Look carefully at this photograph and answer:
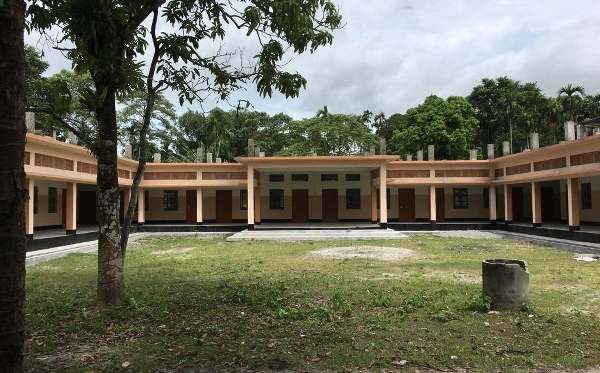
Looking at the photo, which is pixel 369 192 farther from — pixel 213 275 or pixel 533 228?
pixel 213 275

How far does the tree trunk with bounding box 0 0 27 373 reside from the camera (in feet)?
6.74

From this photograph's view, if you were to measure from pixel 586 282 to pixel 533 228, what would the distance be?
12397mm

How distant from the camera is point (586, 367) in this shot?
14.5 feet

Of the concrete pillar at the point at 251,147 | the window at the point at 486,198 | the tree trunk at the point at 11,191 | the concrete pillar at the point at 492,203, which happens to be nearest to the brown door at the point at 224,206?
the concrete pillar at the point at 251,147

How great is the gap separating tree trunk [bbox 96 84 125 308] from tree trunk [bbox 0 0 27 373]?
4.38m

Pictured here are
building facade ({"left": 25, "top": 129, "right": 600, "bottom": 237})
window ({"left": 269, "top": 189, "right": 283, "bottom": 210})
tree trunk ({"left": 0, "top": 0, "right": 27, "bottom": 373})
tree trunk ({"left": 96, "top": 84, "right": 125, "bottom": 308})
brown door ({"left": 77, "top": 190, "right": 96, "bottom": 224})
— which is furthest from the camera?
window ({"left": 269, "top": 189, "right": 283, "bottom": 210})

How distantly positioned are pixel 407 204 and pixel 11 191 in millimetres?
25365

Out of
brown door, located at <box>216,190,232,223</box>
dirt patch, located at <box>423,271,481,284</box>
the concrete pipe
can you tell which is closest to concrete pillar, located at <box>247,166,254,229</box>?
brown door, located at <box>216,190,232,223</box>

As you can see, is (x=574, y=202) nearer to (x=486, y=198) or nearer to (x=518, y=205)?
(x=486, y=198)

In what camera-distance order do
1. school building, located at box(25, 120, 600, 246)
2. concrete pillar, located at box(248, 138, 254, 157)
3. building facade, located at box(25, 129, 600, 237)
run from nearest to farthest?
1. building facade, located at box(25, 129, 600, 237)
2. school building, located at box(25, 120, 600, 246)
3. concrete pillar, located at box(248, 138, 254, 157)

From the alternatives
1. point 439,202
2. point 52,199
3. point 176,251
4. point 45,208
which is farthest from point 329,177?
point 45,208

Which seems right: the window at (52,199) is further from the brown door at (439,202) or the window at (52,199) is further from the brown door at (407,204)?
the brown door at (439,202)

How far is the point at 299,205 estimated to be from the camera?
26062 mm

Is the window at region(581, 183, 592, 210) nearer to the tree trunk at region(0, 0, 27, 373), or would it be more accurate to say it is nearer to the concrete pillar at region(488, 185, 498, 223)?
the concrete pillar at region(488, 185, 498, 223)
